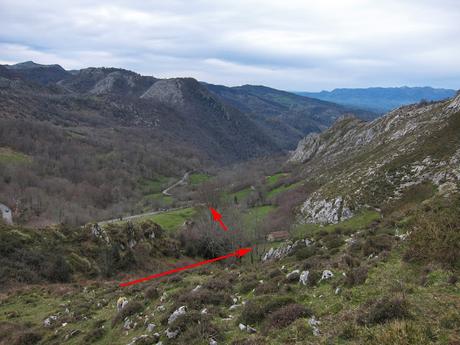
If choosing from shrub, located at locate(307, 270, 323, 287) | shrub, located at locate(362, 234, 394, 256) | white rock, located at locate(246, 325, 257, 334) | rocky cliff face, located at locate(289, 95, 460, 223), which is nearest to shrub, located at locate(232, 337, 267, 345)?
white rock, located at locate(246, 325, 257, 334)

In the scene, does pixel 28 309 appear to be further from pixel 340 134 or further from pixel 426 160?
pixel 340 134

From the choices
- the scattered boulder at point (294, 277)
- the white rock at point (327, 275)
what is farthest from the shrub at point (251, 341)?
the scattered boulder at point (294, 277)

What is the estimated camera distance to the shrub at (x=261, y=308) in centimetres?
1269

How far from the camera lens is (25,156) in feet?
615

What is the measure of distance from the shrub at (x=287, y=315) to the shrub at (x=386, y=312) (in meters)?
2.01

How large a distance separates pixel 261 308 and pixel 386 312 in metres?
4.23

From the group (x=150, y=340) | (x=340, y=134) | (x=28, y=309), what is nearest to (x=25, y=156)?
(x=340, y=134)

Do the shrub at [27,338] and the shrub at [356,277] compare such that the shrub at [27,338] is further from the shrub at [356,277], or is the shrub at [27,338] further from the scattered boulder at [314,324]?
the shrub at [356,277]

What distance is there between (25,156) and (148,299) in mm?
196281

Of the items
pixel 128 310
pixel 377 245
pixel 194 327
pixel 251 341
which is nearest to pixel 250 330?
pixel 251 341

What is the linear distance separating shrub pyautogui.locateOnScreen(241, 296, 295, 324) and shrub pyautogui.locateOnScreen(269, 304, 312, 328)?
1.96 ft

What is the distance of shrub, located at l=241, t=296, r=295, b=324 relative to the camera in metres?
12.7

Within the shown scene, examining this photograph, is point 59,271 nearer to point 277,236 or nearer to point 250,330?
point 250,330

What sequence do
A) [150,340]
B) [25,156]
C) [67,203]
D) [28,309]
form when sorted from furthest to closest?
[25,156] → [67,203] → [28,309] → [150,340]
